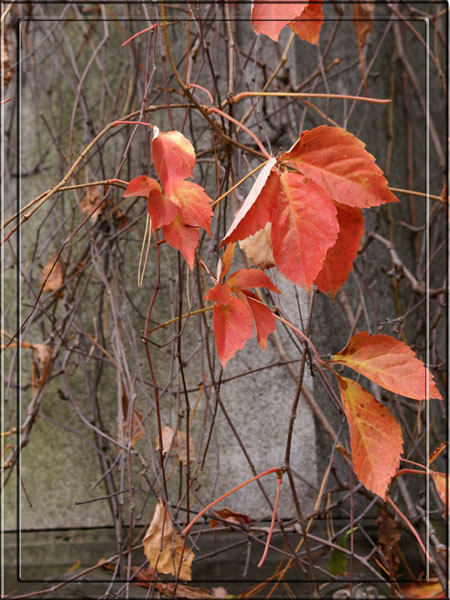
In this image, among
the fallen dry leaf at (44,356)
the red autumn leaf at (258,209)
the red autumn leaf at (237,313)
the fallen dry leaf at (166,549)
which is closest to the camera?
the red autumn leaf at (258,209)

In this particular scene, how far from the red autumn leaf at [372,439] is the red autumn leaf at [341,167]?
168mm

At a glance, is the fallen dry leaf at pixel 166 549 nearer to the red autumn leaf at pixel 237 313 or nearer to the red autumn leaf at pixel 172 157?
the red autumn leaf at pixel 237 313

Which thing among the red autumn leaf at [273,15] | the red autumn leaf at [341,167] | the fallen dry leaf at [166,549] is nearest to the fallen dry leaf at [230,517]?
the fallen dry leaf at [166,549]

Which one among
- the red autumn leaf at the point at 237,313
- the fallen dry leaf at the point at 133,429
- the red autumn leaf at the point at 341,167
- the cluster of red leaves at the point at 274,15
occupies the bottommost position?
the fallen dry leaf at the point at 133,429

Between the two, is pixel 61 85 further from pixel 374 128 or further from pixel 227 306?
pixel 227 306

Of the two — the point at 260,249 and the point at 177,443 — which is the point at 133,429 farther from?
the point at 260,249

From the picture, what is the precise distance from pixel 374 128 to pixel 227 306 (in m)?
0.53

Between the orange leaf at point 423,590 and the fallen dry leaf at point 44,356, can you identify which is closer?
the orange leaf at point 423,590

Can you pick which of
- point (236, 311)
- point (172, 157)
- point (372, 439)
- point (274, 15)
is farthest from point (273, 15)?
point (372, 439)

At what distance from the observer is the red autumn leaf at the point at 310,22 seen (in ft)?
1.90

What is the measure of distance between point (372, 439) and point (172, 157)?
29 centimetres

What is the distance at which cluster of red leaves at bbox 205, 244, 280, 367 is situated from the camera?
54 cm

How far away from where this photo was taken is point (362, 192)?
475mm

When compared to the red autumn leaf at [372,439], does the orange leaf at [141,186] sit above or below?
above
